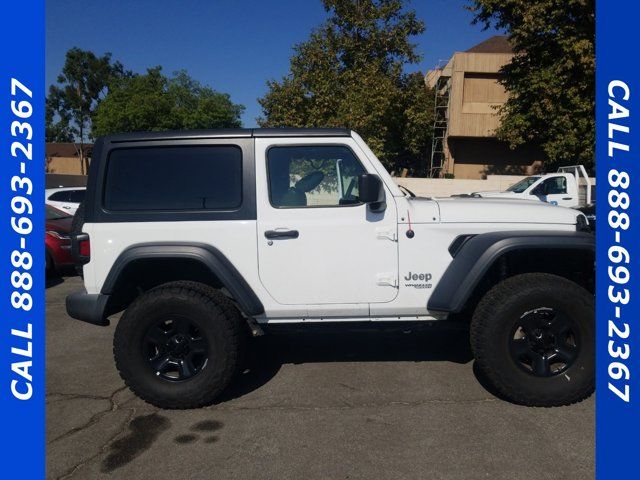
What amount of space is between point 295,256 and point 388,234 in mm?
727

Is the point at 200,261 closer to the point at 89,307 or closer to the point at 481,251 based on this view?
the point at 89,307

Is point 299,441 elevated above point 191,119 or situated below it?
A: below

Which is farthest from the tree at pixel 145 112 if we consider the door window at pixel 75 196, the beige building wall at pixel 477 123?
the door window at pixel 75 196

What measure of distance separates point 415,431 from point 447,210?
1641mm

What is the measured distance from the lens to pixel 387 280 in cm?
380

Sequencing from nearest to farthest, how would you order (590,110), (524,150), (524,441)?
(524,441) < (590,110) < (524,150)

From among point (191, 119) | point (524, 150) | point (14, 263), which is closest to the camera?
point (14, 263)

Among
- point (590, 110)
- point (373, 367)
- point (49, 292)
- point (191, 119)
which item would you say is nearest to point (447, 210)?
point (373, 367)

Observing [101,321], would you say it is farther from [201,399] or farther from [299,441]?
[299,441]

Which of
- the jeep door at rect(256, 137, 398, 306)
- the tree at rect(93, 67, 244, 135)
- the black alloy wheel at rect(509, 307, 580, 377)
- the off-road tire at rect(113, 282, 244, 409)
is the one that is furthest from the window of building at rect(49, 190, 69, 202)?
the tree at rect(93, 67, 244, 135)

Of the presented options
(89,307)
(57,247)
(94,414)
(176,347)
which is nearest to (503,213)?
(176,347)

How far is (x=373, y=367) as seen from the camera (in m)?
4.55

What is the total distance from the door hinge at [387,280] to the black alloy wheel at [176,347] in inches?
55.0

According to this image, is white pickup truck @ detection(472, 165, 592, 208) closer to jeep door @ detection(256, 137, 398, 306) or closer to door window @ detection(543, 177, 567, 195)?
door window @ detection(543, 177, 567, 195)
